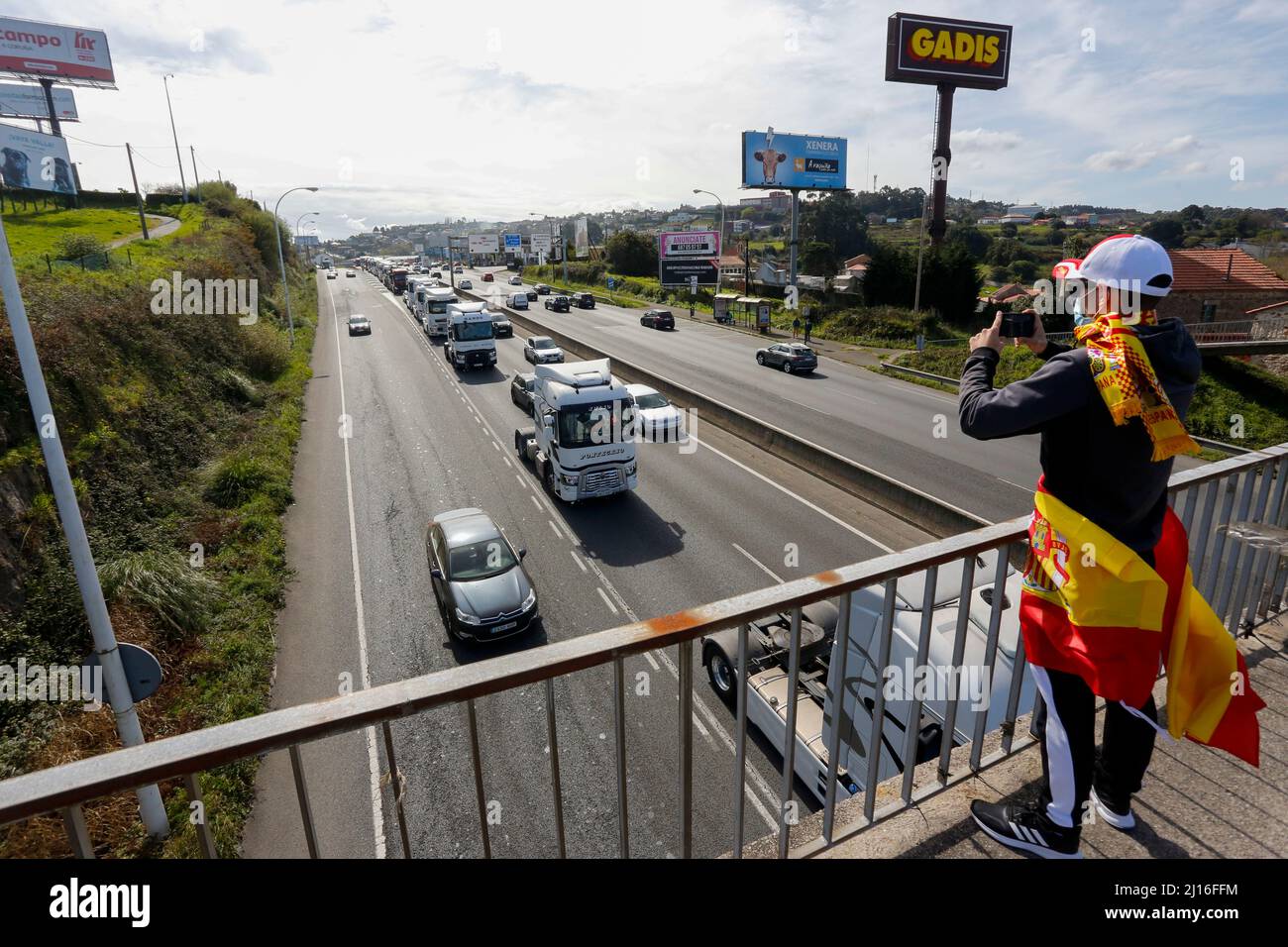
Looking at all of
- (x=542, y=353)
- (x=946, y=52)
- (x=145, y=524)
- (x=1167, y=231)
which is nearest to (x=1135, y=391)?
(x=145, y=524)

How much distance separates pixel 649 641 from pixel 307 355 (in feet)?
130

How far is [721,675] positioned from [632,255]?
85.1m

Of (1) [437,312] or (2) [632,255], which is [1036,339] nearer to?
(1) [437,312]

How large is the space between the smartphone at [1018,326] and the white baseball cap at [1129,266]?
0.23 m

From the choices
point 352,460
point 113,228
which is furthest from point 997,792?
point 113,228

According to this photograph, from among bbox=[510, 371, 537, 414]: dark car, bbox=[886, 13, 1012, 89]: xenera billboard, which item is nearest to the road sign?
→ bbox=[886, 13, 1012, 89]: xenera billboard

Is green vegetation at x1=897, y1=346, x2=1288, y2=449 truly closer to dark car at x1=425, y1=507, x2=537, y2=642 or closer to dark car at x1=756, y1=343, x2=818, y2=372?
dark car at x1=756, y1=343, x2=818, y2=372

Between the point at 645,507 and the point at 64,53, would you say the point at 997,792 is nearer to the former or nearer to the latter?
the point at 645,507

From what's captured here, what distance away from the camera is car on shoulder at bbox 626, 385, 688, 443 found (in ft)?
74.9

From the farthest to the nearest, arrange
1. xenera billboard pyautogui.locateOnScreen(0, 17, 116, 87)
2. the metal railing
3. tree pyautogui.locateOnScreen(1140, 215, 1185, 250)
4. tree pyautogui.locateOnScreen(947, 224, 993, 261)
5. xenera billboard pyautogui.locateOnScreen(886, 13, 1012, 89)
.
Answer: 1. tree pyautogui.locateOnScreen(947, 224, 993, 261)
2. tree pyautogui.locateOnScreen(1140, 215, 1185, 250)
3. xenera billboard pyautogui.locateOnScreen(0, 17, 116, 87)
4. xenera billboard pyautogui.locateOnScreen(886, 13, 1012, 89)
5. the metal railing

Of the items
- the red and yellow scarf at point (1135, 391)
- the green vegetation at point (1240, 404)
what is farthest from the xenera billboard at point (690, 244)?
the red and yellow scarf at point (1135, 391)

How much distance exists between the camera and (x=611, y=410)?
655 inches

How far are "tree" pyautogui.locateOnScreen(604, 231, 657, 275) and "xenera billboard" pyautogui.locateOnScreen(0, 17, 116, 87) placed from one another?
2074 inches
